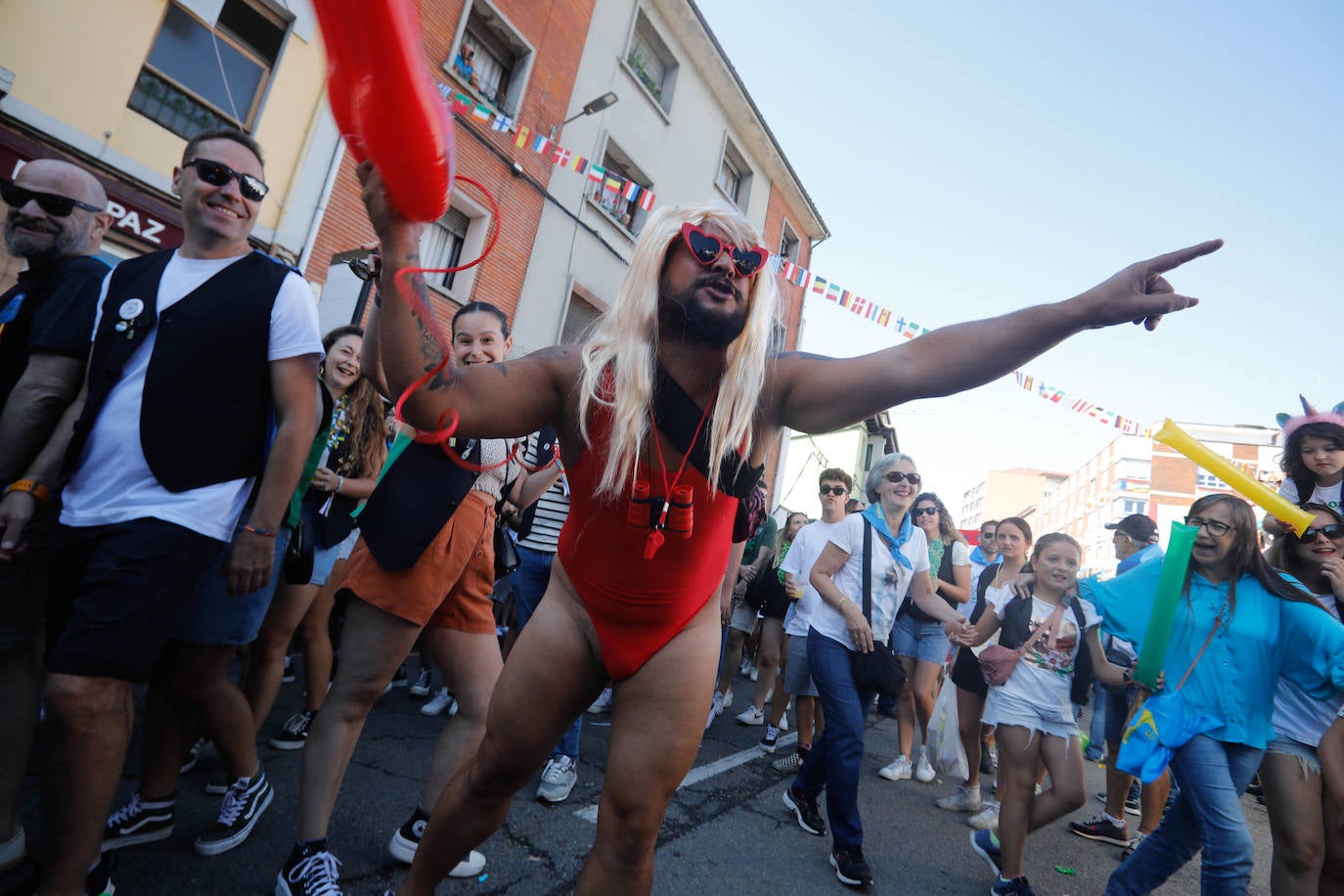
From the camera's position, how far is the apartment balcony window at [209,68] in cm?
805

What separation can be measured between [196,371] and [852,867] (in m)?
3.32

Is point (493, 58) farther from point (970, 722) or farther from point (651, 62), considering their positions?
point (970, 722)

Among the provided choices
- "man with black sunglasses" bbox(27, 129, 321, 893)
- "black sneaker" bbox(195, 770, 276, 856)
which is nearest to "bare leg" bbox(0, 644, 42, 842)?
"man with black sunglasses" bbox(27, 129, 321, 893)

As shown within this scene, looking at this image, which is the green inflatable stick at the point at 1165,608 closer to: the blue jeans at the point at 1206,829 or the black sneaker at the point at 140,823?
the blue jeans at the point at 1206,829

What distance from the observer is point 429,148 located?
4.08ft

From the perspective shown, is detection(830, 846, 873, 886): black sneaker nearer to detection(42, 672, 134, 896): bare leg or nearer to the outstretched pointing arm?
the outstretched pointing arm

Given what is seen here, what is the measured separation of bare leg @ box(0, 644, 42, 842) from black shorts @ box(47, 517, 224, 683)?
298mm

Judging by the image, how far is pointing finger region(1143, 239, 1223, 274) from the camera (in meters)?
1.53

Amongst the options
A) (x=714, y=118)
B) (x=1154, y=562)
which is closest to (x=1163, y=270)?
(x=1154, y=562)

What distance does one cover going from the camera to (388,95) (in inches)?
46.4

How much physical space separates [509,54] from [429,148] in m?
12.8

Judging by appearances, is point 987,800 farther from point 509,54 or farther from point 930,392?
point 509,54

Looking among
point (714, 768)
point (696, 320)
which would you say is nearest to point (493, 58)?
point (714, 768)

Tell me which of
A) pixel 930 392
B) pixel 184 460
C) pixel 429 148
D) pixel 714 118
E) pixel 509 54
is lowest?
pixel 184 460
